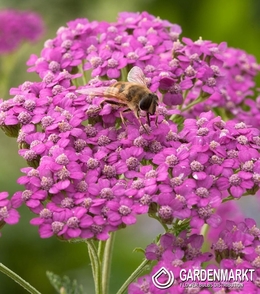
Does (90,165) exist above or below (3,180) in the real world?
below

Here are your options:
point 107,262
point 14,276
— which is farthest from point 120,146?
point 14,276

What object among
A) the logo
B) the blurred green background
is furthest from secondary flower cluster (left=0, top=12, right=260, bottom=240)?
the blurred green background

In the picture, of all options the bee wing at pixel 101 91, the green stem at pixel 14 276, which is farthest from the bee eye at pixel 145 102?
the green stem at pixel 14 276

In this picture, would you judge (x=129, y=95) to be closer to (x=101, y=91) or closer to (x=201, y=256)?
(x=101, y=91)

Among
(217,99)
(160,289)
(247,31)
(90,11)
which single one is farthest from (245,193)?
(90,11)

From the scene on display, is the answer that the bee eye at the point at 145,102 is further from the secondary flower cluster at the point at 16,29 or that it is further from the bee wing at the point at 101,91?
the secondary flower cluster at the point at 16,29

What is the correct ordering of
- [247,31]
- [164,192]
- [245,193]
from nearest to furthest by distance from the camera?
[164,192], [245,193], [247,31]

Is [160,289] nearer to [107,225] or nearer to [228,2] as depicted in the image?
[107,225]
